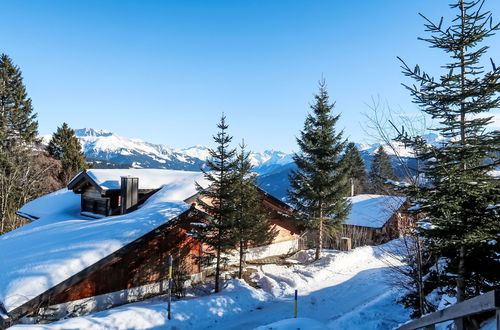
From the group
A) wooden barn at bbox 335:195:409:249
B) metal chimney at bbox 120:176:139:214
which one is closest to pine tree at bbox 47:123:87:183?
metal chimney at bbox 120:176:139:214

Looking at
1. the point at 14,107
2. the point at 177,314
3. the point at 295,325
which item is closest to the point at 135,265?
the point at 177,314

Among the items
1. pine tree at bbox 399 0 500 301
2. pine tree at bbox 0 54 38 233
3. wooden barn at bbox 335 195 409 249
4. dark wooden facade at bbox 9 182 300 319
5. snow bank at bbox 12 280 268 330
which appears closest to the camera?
pine tree at bbox 399 0 500 301

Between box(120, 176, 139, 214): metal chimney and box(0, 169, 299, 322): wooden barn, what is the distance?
6 cm

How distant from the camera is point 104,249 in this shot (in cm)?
1108

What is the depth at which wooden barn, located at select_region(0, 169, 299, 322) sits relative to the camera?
9555 mm

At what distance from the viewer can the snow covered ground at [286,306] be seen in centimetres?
911

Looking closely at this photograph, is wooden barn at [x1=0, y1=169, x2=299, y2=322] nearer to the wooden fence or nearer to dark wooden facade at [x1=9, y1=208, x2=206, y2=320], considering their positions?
dark wooden facade at [x1=9, y1=208, x2=206, y2=320]

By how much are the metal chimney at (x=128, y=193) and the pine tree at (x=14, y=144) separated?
47.4ft

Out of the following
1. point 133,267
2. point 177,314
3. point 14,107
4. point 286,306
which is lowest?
point 286,306

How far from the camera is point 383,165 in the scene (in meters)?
49.0

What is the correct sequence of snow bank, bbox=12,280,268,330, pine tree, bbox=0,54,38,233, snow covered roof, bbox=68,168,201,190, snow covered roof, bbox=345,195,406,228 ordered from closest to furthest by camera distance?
snow bank, bbox=12,280,268,330 → snow covered roof, bbox=68,168,201,190 → pine tree, bbox=0,54,38,233 → snow covered roof, bbox=345,195,406,228

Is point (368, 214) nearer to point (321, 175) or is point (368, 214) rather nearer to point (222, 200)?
point (321, 175)

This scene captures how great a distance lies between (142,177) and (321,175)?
12.8 metres

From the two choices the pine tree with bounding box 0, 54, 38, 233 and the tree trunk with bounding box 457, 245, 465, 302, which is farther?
the pine tree with bounding box 0, 54, 38, 233
